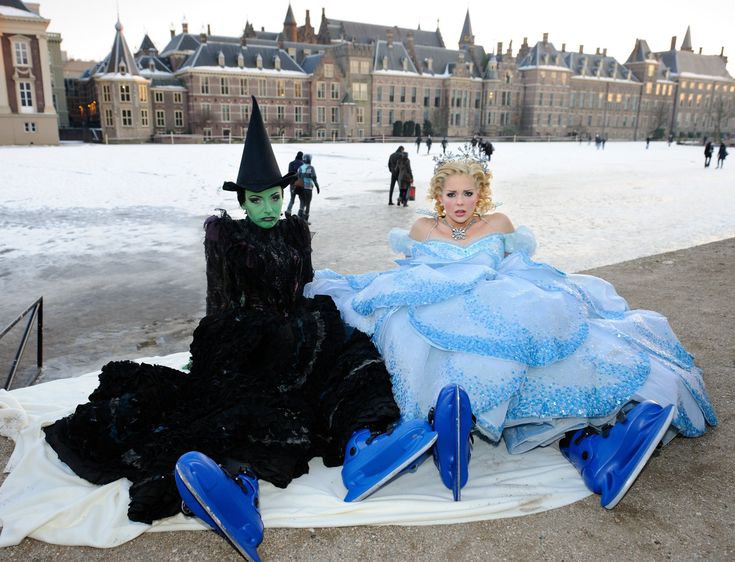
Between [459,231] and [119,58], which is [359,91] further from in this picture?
[459,231]

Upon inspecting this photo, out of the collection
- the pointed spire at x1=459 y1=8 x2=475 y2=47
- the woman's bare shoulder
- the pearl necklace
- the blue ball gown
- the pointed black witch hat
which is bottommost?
the blue ball gown

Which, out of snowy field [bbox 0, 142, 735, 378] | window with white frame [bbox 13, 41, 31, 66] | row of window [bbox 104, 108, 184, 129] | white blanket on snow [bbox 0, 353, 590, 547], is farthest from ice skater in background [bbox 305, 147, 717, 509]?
row of window [bbox 104, 108, 184, 129]

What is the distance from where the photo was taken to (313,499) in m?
2.56

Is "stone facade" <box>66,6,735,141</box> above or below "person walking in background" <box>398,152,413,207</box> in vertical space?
above

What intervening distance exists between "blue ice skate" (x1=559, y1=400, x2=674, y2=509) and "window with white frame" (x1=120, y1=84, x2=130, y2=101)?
5112 centimetres

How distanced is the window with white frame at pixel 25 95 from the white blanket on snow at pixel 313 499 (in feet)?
135

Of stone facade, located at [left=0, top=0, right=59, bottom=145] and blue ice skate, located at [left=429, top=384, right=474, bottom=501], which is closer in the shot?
blue ice skate, located at [left=429, top=384, right=474, bottom=501]

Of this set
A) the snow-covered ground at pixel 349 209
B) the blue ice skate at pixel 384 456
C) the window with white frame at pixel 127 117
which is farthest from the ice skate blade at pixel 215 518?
the window with white frame at pixel 127 117

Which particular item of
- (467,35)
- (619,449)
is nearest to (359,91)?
(467,35)

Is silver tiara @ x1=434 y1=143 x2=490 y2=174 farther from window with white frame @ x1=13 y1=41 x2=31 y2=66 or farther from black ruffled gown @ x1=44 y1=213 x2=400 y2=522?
window with white frame @ x1=13 y1=41 x2=31 y2=66

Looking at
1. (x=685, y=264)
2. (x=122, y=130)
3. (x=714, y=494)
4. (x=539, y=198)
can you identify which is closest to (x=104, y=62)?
(x=122, y=130)

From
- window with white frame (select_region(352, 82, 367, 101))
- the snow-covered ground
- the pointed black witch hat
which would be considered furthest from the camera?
window with white frame (select_region(352, 82, 367, 101))

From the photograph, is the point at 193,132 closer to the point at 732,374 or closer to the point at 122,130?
the point at 122,130

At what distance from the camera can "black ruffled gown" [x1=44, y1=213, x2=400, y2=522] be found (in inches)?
102
